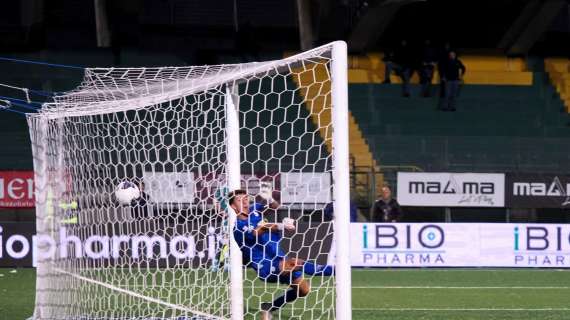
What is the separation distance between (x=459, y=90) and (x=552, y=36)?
4.85 metres

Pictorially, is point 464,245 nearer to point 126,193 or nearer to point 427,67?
point 126,193

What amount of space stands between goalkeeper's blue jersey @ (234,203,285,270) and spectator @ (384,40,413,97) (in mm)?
18113

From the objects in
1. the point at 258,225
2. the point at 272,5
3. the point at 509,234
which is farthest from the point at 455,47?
the point at 258,225

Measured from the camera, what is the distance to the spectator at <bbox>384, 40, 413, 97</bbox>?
94.5 ft

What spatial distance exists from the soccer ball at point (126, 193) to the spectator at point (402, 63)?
54.0 ft

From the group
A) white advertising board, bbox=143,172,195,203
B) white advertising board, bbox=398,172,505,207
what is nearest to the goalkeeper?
white advertising board, bbox=143,172,195,203

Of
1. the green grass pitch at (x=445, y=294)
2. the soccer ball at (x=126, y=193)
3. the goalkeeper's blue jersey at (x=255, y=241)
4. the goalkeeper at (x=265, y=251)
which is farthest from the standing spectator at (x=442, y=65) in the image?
the goalkeeper's blue jersey at (x=255, y=241)

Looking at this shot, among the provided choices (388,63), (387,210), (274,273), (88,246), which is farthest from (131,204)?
(388,63)

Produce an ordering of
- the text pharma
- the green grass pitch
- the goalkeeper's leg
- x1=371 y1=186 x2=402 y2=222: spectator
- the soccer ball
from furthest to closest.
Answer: x1=371 y1=186 x2=402 y2=222: spectator
the soccer ball
the green grass pitch
the text pharma
the goalkeeper's leg

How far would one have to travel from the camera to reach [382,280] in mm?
17656

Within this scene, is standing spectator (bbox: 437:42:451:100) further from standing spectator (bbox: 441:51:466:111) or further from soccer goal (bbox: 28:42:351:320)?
soccer goal (bbox: 28:42:351:320)

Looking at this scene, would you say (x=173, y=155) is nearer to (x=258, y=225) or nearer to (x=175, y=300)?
(x=175, y=300)

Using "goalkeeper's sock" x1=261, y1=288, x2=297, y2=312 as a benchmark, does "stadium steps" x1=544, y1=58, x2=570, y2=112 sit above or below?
above

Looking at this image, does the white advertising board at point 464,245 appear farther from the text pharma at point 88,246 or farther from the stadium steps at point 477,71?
the stadium steps at point 477,71
